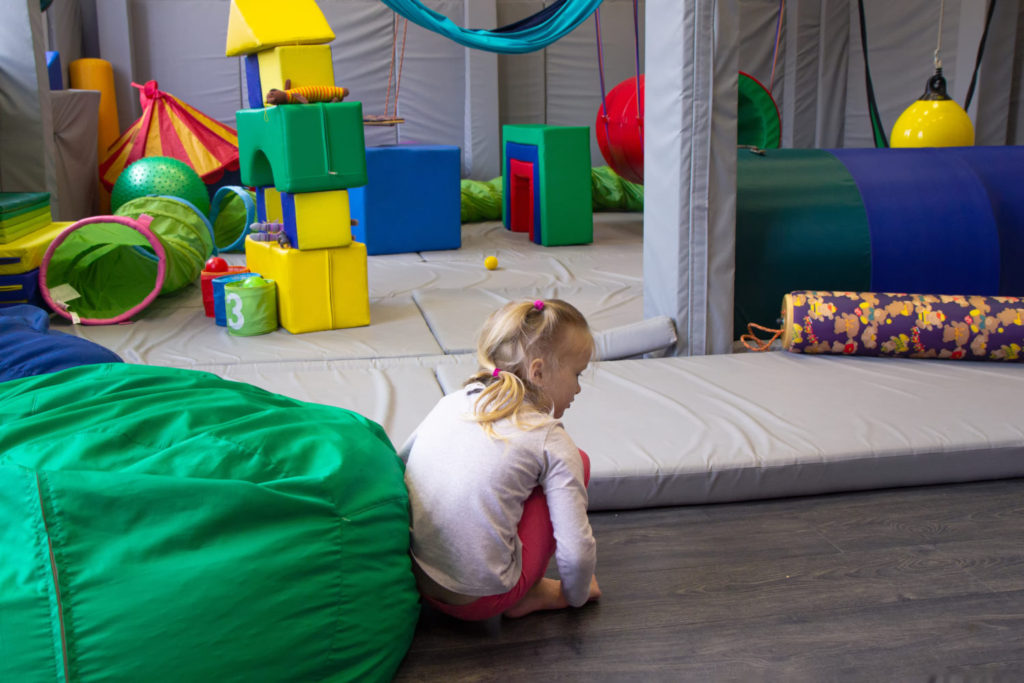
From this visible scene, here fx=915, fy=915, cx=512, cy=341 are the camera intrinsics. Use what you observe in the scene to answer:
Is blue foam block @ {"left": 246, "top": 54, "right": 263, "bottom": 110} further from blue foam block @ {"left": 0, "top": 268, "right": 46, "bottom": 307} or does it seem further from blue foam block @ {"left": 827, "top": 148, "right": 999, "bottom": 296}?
blue foam block @ {"left": 827, "top": 148, "right": 999, "bottom": 296}

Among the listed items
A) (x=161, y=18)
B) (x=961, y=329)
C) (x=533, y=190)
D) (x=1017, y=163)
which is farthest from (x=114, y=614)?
(x=161, y=18)

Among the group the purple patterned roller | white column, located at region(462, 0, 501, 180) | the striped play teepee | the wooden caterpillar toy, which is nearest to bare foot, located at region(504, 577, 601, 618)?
the purple patterned roller

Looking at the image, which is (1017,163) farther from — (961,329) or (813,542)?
(813,542)

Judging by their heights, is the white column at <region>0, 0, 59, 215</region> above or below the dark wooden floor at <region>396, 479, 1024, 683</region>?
above

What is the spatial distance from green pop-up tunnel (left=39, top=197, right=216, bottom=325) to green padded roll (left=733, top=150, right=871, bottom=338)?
222 centimetres

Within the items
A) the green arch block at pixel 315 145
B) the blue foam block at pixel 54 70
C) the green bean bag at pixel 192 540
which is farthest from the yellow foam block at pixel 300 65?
the blue foam block at pixel 54 70

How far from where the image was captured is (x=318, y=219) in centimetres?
Result: 333

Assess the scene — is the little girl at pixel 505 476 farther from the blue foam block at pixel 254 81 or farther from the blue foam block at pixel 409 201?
the blue foam block at pixel 409 201

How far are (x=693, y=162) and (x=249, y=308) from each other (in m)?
1.66

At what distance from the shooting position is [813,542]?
1878mm

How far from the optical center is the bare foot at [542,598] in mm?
1600

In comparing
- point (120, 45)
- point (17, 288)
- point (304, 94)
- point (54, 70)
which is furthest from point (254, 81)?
point (120, 45)

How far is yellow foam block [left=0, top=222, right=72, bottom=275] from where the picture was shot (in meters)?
3.36

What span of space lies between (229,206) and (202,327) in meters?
2.32
